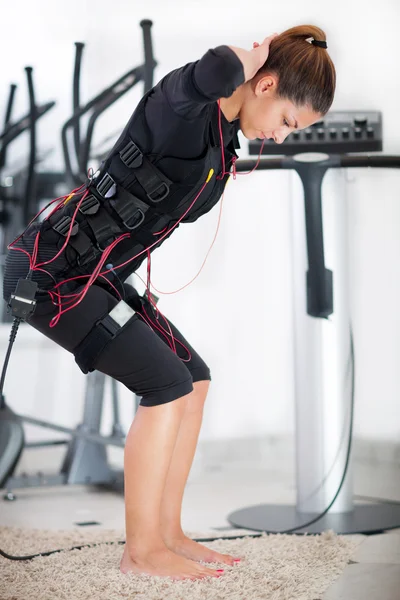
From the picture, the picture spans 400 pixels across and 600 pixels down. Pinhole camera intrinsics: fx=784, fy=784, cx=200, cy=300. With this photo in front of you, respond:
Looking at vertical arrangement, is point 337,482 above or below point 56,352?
below

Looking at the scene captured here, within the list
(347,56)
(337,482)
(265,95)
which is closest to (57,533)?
(337,482)

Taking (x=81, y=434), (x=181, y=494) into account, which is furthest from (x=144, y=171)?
(x=81, y=434)

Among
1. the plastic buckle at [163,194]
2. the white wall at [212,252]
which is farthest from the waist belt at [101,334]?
the white wall at [212,252]

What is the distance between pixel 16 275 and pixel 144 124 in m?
0.45

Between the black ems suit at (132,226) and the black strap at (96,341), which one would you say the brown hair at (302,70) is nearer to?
the black ems suit at (132,226)

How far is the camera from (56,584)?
1.72m

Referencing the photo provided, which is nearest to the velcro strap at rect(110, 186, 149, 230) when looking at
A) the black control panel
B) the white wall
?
Answer: the black control panel

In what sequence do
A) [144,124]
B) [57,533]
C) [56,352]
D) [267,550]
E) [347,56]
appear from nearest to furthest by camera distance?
[144,124]
[267,550]
[57,533]
[347,56]
[56,352]

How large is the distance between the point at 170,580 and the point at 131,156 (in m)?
0.90

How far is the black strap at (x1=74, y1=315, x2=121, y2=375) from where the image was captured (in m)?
1.68

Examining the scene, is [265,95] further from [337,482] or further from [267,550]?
[337,482]

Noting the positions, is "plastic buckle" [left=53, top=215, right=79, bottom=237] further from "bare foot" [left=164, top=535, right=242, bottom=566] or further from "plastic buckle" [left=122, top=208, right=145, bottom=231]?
"bare foot" [left=164, top=535, right=242, bottom=566]

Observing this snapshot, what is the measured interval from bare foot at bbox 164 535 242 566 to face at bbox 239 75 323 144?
38.4 inches

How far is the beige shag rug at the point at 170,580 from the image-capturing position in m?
1.63
